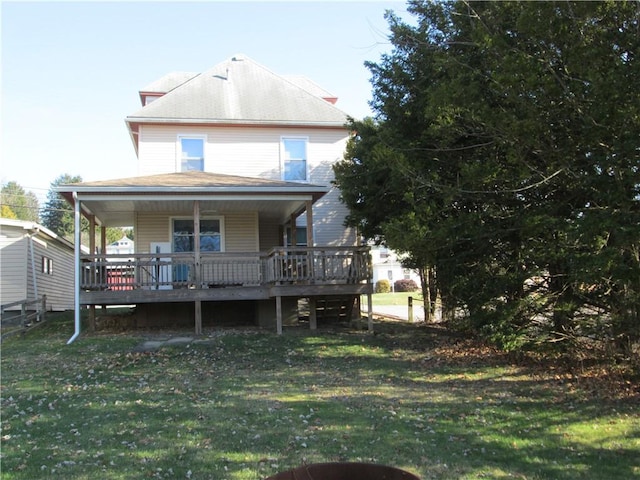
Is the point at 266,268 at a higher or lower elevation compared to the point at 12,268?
lower

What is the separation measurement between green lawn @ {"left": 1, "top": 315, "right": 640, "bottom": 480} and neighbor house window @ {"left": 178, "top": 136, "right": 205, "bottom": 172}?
27.6 feet

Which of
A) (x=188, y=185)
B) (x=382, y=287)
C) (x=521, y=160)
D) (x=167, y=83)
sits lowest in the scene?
(x=382, y=287)

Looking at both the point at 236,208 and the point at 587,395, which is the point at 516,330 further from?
the point at 236,208

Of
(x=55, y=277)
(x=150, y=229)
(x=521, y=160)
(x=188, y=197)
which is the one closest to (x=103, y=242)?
(x=150, y=229)

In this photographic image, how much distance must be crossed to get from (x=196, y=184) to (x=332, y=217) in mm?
6232

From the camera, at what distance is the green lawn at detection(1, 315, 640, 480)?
481 cm

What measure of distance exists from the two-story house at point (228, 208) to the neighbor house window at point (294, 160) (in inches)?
1.4

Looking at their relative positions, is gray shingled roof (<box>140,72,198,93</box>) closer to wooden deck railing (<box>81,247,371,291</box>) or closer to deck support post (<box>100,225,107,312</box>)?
deck support post (<box>100,225,107,312</box>)

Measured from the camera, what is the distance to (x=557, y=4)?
6.56m

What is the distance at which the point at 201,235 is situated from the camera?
16828 mm

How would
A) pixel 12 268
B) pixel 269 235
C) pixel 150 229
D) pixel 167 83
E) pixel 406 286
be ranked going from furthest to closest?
pixel 406 286 → pixel 167 83 → pixel 269 235 → pixel 12 268 → pixel 150 229

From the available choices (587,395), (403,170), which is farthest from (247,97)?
(587,395)

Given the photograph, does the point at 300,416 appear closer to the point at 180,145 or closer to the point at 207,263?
the point at 207,263

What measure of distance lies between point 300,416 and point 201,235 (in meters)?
11.4
